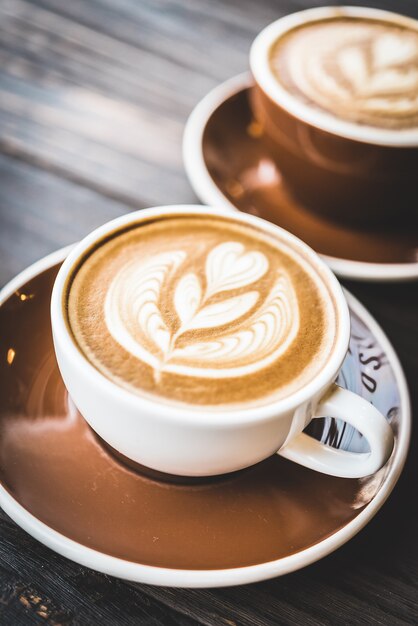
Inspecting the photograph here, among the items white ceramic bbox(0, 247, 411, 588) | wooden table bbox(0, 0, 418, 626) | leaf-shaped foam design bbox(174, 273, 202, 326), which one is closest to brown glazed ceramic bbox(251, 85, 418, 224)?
wooden table bbox(0, 0, 418, 626)

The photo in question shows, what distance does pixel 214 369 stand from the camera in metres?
0.62

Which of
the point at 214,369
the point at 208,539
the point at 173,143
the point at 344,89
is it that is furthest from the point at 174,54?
the point at 208,539

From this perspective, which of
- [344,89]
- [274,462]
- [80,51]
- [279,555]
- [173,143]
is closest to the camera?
[279,555]

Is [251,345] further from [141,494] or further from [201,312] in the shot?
[141,494]

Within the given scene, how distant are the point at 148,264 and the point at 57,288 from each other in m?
0.11

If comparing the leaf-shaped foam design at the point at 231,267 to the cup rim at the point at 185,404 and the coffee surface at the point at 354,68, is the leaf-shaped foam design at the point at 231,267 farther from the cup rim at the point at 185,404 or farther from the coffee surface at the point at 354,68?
the coffee surface at the point at 354,68

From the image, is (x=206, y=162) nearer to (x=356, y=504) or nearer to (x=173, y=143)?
(x=173, y=143)

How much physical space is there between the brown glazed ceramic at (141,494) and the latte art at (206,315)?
0.41ft

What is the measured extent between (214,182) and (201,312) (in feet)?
1.28

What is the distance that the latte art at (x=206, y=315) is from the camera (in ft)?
2.06

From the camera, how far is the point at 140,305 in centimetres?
67

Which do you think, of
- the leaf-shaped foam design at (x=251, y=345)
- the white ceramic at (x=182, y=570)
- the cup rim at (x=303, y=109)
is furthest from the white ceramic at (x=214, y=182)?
the white ceramic at (x=182, y=570)

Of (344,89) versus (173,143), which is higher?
(344,89)

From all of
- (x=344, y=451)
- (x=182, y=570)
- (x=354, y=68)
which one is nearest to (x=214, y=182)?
(x=354, y=68)
